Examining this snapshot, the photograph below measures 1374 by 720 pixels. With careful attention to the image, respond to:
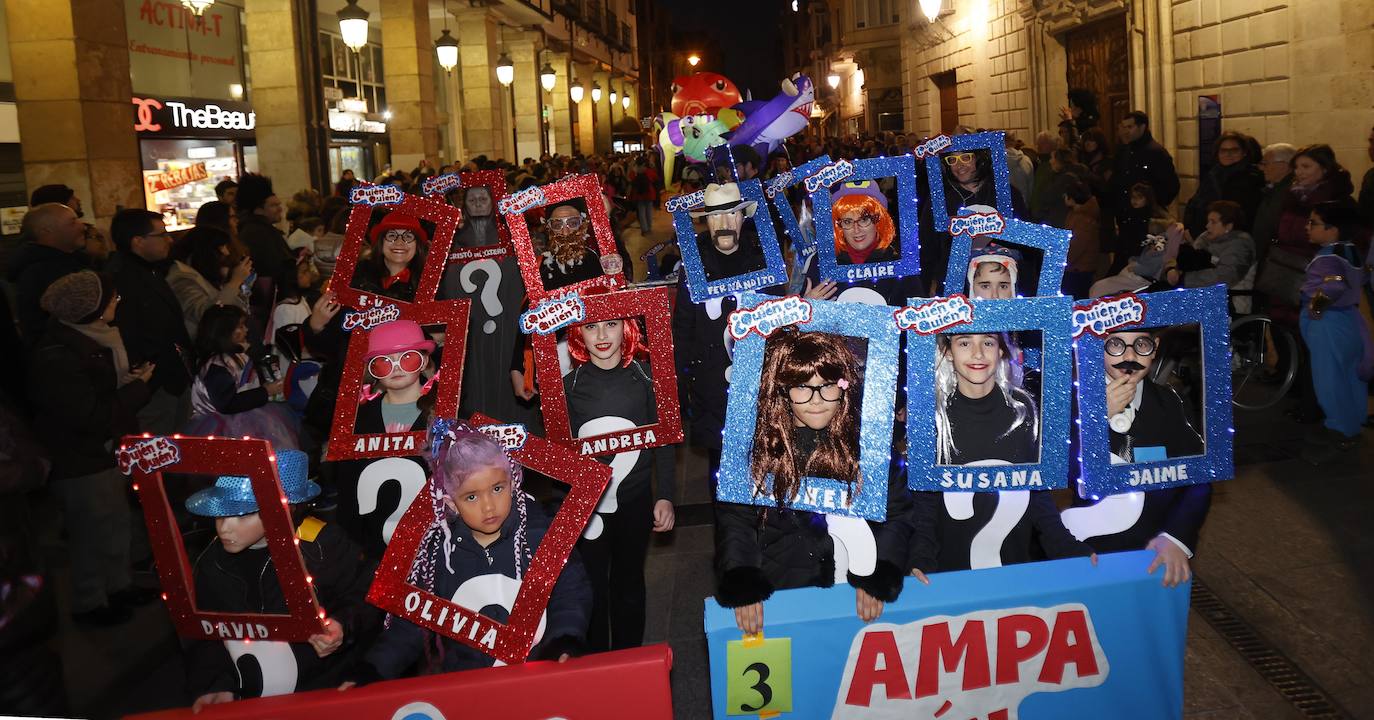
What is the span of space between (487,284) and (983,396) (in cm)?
334

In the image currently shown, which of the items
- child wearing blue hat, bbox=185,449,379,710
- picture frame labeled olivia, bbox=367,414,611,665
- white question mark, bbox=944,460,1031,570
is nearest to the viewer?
picture frame labeled olivia, bbox=367,414,611,665

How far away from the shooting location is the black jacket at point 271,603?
3.18 m

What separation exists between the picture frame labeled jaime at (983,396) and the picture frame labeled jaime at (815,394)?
111 mm

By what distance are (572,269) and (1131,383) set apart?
3.34 metres

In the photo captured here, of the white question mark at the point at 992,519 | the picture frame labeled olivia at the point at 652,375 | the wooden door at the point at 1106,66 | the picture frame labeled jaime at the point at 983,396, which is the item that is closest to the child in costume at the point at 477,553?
the picture frame labeled olivia at the point at 652,375

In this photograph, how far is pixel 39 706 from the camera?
339 centimetres

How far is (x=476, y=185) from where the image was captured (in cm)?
641

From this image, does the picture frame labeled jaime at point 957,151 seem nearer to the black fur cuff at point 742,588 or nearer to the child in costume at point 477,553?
the black fur cuff at point 742,588

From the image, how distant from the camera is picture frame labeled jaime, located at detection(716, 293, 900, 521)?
305cm

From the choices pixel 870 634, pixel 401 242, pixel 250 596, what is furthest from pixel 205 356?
pixel 870 634

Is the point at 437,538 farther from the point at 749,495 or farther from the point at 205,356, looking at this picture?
the point at 205,356

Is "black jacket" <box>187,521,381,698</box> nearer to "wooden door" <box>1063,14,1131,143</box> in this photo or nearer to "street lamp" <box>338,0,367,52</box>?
"street lamp" <box>338,0,367,52</box>

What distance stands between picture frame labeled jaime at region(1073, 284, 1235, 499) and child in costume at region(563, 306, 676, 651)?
175cm

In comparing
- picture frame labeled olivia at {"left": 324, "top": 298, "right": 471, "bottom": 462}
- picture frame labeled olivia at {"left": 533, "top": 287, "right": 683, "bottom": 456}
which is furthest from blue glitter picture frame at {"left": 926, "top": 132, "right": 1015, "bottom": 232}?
picture frame labeled olivia at {"left": 324, "top": 298, "right": 471, "bottom": 462}
